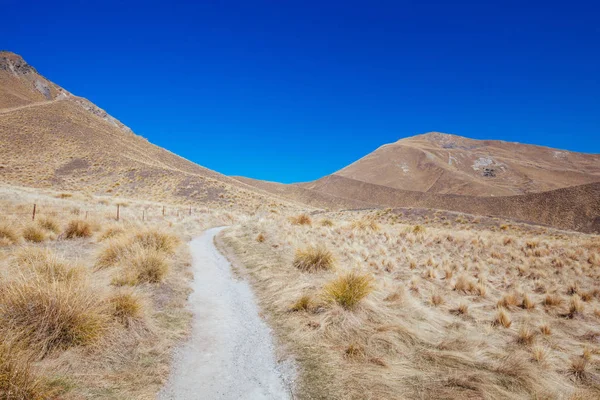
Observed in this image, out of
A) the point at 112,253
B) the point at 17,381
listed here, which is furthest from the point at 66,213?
the point at 17,381

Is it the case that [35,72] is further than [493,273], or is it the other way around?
[35,72]

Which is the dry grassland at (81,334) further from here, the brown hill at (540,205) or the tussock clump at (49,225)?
the brown hill at (540,205)

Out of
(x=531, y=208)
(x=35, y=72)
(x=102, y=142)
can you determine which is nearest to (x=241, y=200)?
(x=102, y=142)

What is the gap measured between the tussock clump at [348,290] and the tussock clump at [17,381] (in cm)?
449

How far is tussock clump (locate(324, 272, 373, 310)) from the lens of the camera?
6.08m

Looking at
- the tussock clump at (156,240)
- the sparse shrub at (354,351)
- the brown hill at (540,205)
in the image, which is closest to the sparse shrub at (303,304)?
the sparse shrub at (354,351)

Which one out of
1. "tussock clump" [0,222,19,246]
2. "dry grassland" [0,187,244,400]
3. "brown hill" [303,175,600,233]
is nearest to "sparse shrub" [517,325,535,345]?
"dry grassland" [0,187,244,400]

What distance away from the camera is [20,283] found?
4.39 m

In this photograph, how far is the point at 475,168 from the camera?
143m

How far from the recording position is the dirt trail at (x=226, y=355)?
12.5ft

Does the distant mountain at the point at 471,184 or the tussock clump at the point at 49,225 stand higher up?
the distant mountain at the point at 471,184

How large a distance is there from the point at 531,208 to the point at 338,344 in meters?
72.4

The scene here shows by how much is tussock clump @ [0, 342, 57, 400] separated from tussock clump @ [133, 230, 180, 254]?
692 cm

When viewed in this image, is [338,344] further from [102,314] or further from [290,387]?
[102,314]
